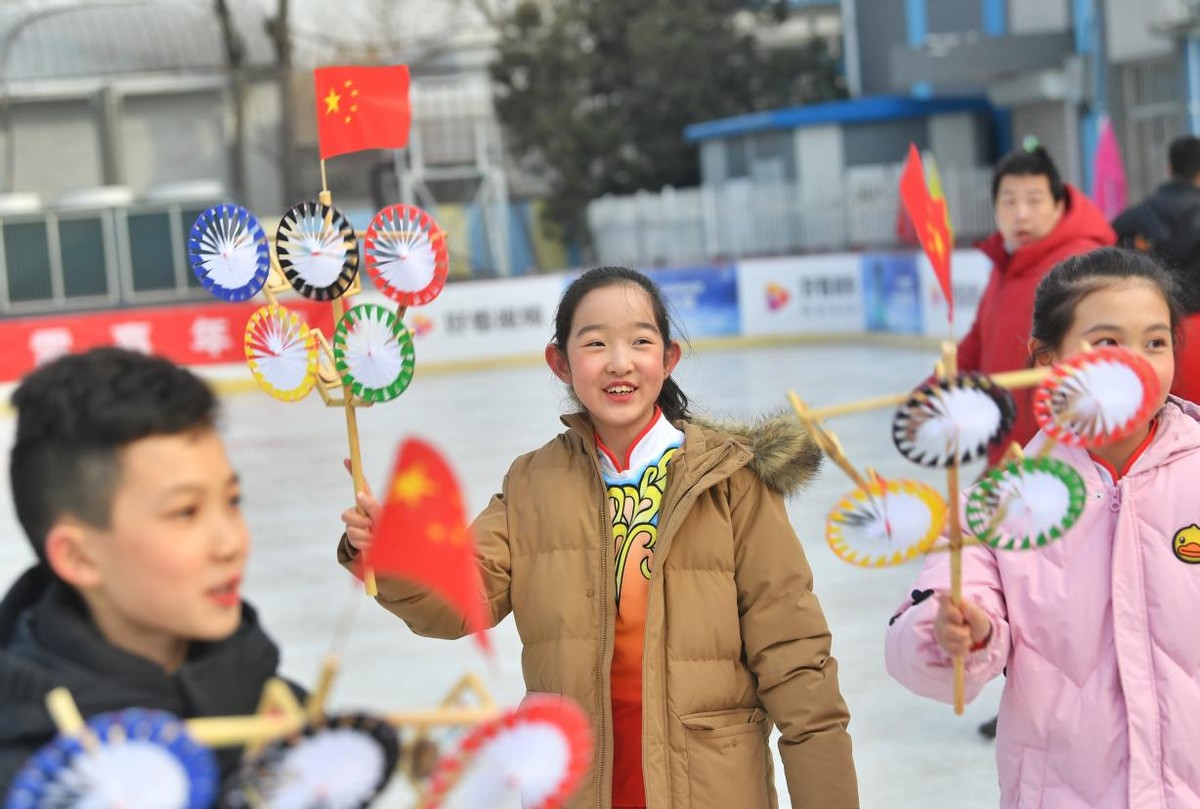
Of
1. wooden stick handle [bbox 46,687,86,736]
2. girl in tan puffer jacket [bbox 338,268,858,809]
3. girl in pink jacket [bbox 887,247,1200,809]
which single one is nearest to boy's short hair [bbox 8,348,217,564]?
wooden stick handle [bbox 46,687,86,736]

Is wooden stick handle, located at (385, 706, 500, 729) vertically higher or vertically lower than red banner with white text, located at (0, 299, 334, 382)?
lower

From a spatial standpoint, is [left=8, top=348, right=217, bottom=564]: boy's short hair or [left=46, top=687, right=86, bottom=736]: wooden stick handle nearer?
[left=46, top=687, right=86, bottom=736]: wooden stick handle

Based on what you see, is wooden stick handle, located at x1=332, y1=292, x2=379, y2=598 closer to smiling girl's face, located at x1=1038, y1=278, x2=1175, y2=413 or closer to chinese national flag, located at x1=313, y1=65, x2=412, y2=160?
chinese national flag, located at x1=313, y1=65, x2=412, y2=160

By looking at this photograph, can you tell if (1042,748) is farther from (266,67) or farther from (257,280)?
(266,67)

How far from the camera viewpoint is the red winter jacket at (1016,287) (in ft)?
13.9

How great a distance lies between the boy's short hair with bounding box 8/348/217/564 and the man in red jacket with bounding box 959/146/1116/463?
9.98 ft

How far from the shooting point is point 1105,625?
2162 millimetres

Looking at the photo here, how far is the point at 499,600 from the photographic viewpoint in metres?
2.52

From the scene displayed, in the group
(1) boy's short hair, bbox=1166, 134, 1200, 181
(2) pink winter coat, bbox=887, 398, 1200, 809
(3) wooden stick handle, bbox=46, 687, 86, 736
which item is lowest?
(2) pink winter coat, bbox=887, 398, 1200, 809

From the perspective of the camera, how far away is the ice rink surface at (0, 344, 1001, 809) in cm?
448

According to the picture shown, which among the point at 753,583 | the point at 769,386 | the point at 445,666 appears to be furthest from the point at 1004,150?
the point at 753,583

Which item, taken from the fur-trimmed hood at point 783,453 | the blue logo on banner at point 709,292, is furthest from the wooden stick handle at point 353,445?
the blue logo on banner at point 709,292

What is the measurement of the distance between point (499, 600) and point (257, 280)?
599 mm

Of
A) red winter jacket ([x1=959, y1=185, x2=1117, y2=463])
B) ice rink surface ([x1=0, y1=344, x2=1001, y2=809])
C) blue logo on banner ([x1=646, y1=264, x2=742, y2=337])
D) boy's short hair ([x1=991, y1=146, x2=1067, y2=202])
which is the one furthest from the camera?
blue logo on banner ([x1=646, y1=264, x2=742, y2=337])
